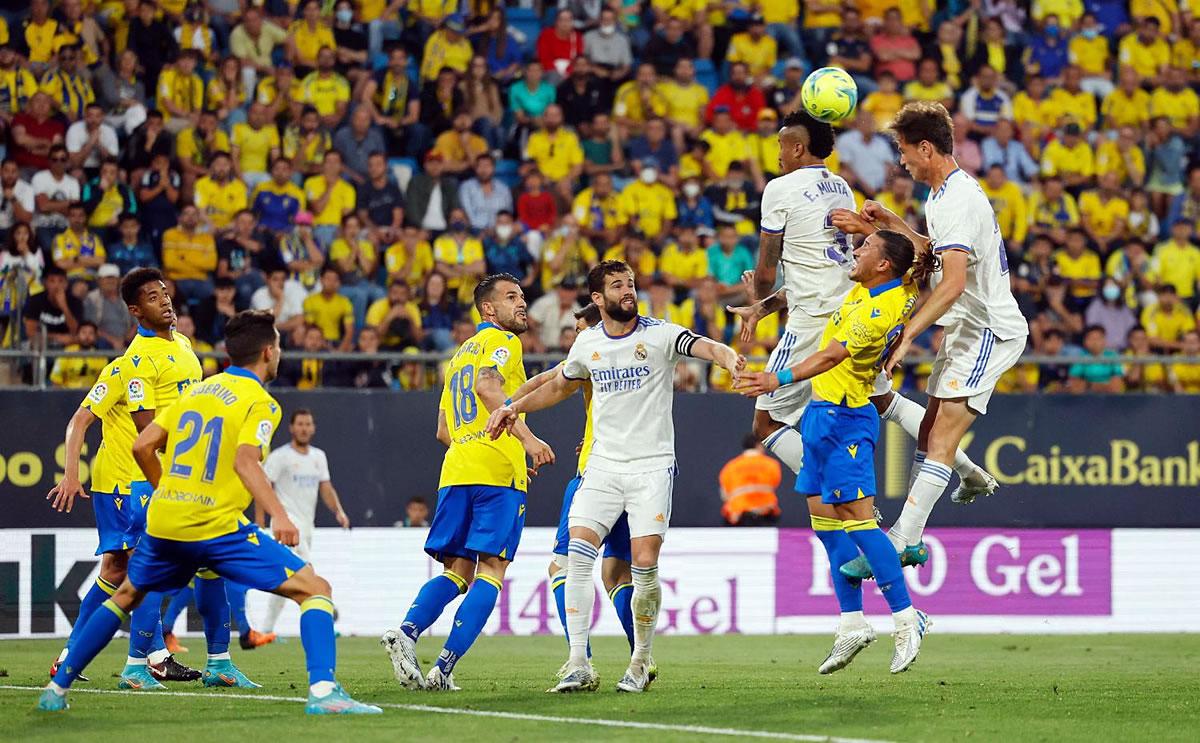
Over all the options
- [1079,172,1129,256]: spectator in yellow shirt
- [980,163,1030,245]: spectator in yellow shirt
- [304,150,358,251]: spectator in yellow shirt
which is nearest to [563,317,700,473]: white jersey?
[304,150,358,251]: spectator in yellow shirt

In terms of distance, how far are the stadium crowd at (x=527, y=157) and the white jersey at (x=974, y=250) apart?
335 inches

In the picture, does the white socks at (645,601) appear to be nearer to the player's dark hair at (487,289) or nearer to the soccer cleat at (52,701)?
the player's dark hair at (487,289)

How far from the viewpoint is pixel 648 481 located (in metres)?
9.88

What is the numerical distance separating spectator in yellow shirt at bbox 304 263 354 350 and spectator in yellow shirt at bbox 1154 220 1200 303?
990cm

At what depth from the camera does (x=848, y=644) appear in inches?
408

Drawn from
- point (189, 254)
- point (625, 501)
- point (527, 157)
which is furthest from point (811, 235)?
point (527, 157)

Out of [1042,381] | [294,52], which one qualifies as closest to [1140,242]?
[1042,381]

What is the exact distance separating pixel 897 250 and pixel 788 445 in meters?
1.85

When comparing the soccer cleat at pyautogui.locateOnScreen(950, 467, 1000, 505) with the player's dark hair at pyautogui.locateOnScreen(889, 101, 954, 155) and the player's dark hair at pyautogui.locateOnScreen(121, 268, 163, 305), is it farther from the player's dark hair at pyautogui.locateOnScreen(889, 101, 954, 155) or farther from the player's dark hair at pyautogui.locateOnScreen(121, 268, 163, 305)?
the player's dark hair at pyautogui.locateOnScreen(121, 268, 163, 305)

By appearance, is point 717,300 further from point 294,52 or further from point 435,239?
point 294,52

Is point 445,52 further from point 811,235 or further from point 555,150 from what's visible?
point 811,235

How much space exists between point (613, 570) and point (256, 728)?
3.39 metres

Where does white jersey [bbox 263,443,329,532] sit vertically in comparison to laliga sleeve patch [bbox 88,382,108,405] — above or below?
below

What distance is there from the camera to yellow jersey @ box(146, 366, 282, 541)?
8.69m
